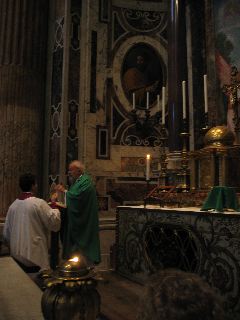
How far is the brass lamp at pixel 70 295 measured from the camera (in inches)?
65.6

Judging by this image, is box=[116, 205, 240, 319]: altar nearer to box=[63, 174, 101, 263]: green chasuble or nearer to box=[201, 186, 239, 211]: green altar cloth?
box=[201, 186, 239, 211]: green altar cloth

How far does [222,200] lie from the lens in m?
3.61

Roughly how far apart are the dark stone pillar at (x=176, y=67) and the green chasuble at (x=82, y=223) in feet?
6.07

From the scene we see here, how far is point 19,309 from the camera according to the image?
221 cm

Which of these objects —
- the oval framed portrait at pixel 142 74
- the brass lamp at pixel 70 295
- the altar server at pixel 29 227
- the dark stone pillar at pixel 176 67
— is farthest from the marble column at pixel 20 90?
the brass lamp at pixel 70 295

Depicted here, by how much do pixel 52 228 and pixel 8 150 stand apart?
304 cm

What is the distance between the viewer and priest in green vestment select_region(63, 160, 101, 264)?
4.87 meters

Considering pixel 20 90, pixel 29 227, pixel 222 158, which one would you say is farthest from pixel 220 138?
pixel 20 90

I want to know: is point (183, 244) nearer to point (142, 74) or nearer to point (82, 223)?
point (82, 223)

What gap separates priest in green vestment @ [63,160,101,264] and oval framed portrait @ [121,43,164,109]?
3.06 metres

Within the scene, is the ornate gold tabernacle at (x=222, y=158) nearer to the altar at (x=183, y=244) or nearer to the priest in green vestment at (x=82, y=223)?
the altar at (x=183, y=244)

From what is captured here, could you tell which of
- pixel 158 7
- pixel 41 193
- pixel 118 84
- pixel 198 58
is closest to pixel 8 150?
pixel 41 193

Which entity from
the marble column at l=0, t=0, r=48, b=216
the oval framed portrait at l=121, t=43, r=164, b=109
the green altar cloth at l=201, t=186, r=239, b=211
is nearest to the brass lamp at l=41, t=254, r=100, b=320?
the green altar cloth at l=201, t=186, r=239, b=211

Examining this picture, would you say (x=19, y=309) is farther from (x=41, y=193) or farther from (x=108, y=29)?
(x=108, y=29)
